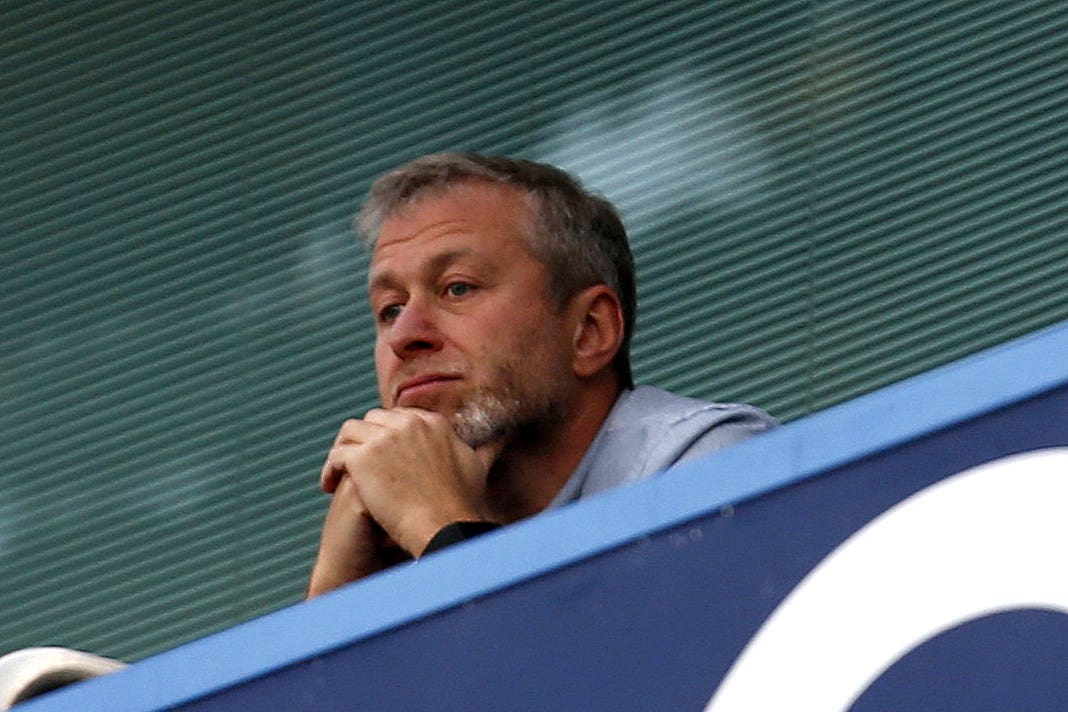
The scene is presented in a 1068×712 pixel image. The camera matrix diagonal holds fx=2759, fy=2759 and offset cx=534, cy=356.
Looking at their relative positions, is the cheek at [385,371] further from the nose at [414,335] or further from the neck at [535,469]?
the neck at [535,469]

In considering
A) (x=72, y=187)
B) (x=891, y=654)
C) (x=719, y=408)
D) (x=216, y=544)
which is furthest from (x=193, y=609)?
(x=891, y=654)

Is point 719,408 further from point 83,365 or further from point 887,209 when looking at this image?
point 83,365

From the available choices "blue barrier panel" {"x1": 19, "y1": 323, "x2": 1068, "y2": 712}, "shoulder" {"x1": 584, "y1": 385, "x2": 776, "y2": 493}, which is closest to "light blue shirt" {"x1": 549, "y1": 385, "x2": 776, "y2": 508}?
"shoulder" {"x1": 584, "y1": 385, "x2": 776, "y2": 493}

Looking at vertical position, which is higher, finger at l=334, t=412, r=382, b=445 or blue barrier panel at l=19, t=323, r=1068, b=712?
finger at l=334, t=412, r=382, b=445

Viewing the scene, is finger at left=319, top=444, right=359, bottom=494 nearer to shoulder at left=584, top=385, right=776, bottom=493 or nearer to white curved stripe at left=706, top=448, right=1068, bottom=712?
shoulder at left=584, top=385, right=776, bottom=493

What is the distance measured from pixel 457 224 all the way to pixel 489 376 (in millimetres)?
228

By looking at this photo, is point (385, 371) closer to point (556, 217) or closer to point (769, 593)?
point (556, 217)

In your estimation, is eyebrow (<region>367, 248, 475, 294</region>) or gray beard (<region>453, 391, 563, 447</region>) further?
eyebrow (<region>367, 248, 475, 294</region>)

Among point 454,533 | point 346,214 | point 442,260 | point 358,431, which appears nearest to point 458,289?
point 442,260

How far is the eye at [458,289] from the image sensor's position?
2982 mm

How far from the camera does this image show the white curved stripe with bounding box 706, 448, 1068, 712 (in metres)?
1.68

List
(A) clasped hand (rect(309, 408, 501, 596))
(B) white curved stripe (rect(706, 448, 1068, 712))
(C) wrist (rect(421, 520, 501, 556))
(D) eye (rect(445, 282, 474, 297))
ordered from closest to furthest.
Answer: (B) white curved stripe (rect(706, 448, 1068, 712)), (C) wrist (rect(421, 520, 501, 556)), (A) clasped hand (rect(309, 408, 501, 596)), (D) eye (rect(445, 282, 474, 297))

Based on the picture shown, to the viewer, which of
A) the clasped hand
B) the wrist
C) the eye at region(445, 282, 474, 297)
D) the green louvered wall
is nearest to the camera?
the wrist

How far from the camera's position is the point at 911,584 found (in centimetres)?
174
